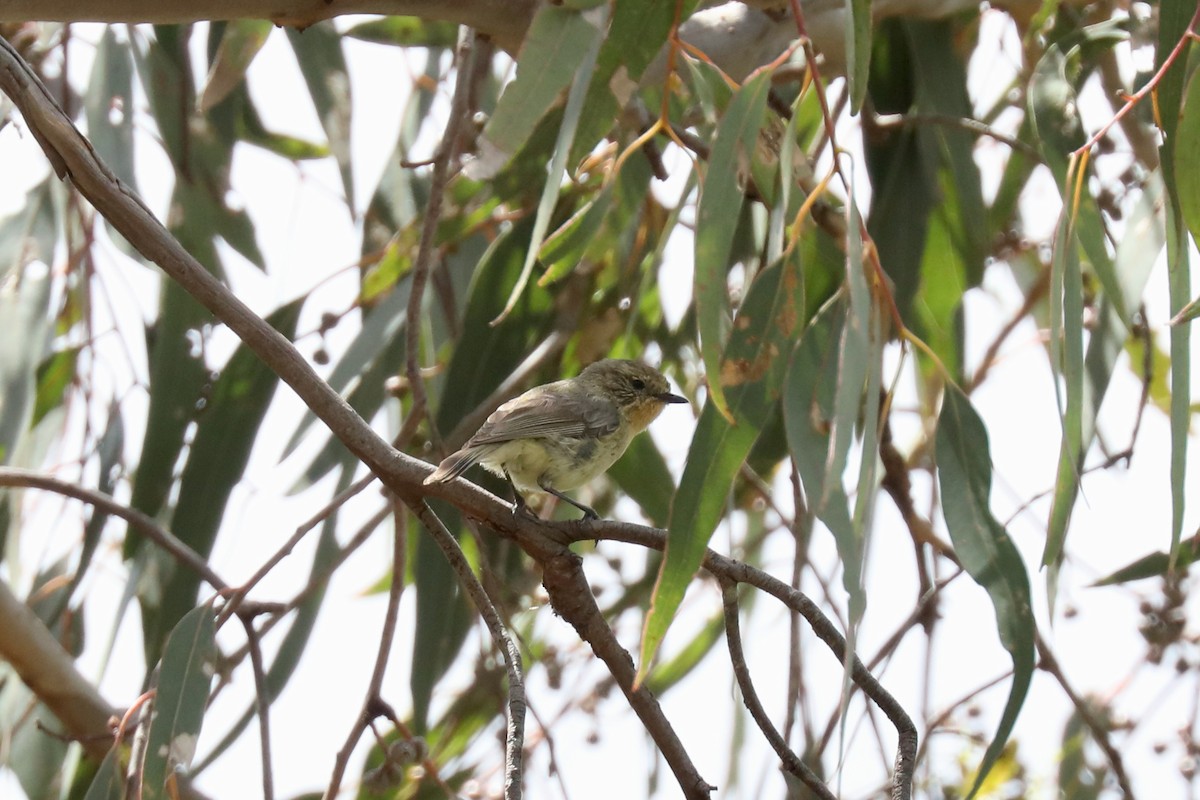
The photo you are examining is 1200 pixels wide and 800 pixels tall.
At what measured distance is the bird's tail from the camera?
1868 mm

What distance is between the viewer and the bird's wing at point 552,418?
2.86m

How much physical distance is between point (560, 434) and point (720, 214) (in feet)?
3.60

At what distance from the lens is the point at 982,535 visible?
7.70 ft

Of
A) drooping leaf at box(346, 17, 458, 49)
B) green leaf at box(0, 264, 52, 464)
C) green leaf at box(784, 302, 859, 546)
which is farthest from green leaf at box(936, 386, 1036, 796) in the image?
green leaf at box(0, 264, 52, 464)

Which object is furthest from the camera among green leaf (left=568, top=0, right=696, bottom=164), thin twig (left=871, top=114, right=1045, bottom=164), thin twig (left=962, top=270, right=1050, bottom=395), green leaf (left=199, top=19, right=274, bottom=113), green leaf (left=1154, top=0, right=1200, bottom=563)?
thin twig (left=962, top=270, right=1050, bottom=395)

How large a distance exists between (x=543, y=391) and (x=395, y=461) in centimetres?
127

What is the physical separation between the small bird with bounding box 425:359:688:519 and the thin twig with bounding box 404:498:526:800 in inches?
35.1

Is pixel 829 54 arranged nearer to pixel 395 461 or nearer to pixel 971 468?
pixel 971 468

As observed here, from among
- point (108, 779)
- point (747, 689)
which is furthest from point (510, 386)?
point (747, 689)

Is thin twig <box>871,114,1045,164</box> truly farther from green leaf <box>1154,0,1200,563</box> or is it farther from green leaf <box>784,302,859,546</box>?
green leaf <box>784,302,859,546</box>

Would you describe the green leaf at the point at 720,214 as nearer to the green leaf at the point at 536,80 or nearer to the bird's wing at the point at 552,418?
the green leaf at the point at 536,80

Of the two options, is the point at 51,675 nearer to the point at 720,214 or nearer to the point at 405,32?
the point at 405,32

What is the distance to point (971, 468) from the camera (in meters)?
A: 2.41

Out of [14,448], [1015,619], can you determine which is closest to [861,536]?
[1015,619]
